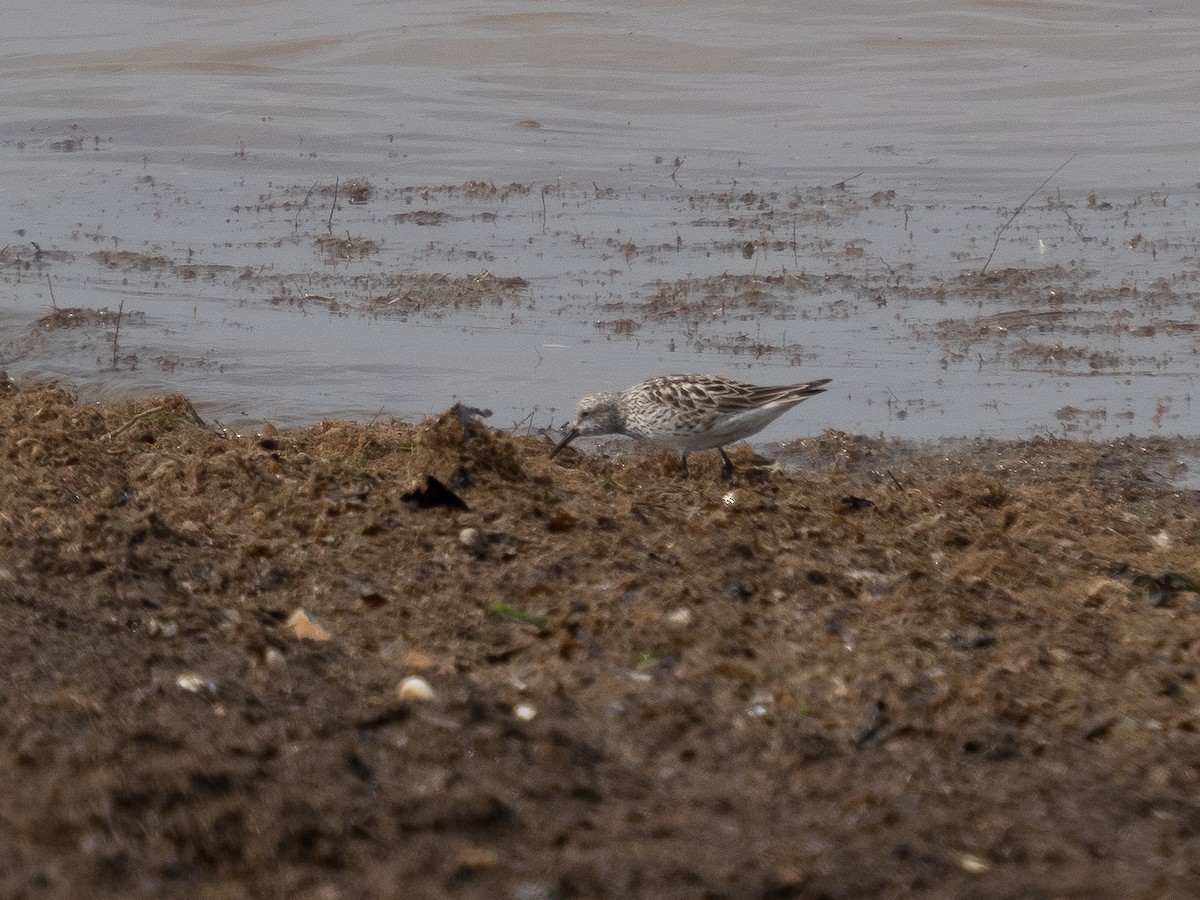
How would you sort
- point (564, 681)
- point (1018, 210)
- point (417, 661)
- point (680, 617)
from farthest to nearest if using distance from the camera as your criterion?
point (1018, 210) → point (680, 617) → point (417, 661) → point (564, 681)

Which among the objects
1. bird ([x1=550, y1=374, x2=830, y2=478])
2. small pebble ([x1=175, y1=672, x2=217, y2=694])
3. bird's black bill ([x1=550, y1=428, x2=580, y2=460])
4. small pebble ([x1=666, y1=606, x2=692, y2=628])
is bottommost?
bird's black bill ([x1=550, y1=428, x2=580, y2=460])

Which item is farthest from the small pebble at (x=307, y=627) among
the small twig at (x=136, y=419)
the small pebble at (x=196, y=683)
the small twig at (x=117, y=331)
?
the small twig at (x=117, y=331)

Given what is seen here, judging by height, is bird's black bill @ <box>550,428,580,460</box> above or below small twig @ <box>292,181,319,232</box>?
below

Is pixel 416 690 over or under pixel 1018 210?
under

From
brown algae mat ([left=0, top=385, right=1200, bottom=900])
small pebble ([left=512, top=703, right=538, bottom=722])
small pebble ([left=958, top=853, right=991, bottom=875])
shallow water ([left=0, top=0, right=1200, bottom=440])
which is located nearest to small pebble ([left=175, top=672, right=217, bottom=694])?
brown algae mat ([left=0, top=385, right=1200, bottom=900])

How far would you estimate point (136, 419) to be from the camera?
32.0 feet

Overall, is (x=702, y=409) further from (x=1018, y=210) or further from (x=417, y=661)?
(x=1018, y=210)

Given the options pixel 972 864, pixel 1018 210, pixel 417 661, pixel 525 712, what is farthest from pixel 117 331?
pixel 972 864

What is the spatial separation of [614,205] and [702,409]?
10.3 m

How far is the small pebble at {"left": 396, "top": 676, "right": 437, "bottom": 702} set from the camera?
5.36 m

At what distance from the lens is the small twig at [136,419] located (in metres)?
9.50

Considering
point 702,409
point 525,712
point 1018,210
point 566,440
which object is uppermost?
point 1018,210

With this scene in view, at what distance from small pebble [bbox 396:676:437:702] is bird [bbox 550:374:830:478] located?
12.3 ft

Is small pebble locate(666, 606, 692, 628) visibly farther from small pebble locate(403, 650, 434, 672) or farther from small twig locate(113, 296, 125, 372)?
small twig locate(113, 296, 125, 372)
